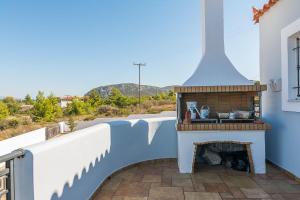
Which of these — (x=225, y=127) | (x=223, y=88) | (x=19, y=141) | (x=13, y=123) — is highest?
(x=223, y=88)

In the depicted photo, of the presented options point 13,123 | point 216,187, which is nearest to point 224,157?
point 216,187

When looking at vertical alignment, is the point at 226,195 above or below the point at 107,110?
below

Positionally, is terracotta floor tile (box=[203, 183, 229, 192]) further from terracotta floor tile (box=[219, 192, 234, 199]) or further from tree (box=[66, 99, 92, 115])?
tree (box=[66, 99, 92, 115])

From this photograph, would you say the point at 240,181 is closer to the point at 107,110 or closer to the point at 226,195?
the point at 226,195

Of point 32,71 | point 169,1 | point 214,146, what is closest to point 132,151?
point 214,146

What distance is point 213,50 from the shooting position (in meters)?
4.30

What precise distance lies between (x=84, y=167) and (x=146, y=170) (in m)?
1.83

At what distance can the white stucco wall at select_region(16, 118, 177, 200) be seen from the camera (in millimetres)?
1685

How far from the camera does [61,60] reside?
26953 millimetres

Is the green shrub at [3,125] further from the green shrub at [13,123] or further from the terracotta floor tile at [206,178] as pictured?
the terracotta floor tile at [206,178]

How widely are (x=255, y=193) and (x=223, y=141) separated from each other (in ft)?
3.49

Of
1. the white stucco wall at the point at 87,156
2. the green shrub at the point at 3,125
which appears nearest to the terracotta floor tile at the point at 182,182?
the white stucco wall at the point at 87,156

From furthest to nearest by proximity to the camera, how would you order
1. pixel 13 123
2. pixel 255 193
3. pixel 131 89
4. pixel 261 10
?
pixel 131 89, pixel 13 123, pixel 261 10, pixel 255 193

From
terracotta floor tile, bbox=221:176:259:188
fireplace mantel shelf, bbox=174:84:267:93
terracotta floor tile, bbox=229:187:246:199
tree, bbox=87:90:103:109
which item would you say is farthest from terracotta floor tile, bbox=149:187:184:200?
tree, bbox=87:90:103:109
